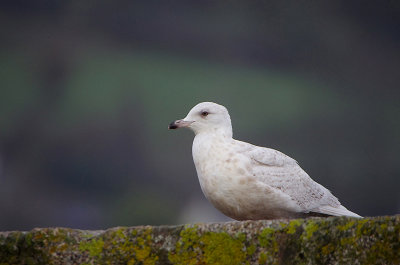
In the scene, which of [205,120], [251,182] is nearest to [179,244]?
[251,182]

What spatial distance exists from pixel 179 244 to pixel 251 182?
1261 mm

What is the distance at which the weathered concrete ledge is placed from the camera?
2.27 m

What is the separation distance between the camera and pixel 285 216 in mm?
3639

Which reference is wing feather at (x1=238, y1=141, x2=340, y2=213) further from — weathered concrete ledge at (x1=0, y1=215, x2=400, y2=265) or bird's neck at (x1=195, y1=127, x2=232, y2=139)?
weathered concrete ledge at (x1=0, y1=215, x2=400, y2=265)

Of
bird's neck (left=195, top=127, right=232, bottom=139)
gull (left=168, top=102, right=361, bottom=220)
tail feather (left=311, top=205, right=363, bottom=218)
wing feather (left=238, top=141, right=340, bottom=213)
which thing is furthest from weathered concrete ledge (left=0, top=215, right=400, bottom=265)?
bird's neck (left=195, top=127, right=232, bottom=139)

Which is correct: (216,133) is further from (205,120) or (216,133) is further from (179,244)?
(179,244)

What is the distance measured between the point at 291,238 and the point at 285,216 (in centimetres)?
137

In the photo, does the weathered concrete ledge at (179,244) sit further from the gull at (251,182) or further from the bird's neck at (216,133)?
the bird's neck at (216,133)

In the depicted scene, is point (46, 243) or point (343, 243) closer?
point (343, 243)

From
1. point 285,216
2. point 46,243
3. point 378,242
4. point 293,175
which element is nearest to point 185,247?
point 46,243

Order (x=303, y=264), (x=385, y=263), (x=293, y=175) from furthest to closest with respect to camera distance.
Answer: (x=293, y=175), (x=303, y=264), (x=385, y=263)

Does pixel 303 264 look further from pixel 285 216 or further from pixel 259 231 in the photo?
pixel 285 216

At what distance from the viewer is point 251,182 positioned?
3568 mm

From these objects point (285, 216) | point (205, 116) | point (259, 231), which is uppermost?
point (205, 116)
